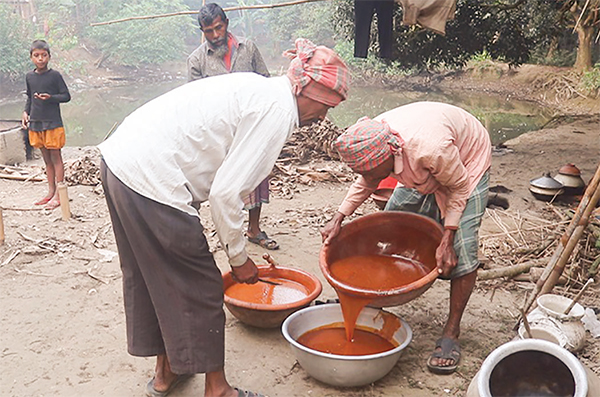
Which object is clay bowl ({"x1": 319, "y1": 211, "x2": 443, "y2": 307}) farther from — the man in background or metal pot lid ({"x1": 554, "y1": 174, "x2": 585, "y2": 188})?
metal pot lid ({"x1": 554, "y1": 174, "x2": 585, "y2": 188})

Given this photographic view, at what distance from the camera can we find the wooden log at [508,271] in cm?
353

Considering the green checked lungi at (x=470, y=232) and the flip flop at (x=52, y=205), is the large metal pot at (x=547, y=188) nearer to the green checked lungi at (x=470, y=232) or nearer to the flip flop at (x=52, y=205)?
the green checked lungi at (x=470, y=232)

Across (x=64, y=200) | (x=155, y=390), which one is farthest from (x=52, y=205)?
(x=155, y=390)

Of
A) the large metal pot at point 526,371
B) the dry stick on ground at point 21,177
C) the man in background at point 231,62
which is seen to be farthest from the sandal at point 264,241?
the dry stick on ground at point 21,177

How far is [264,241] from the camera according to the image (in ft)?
13.9

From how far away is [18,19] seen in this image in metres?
18.7

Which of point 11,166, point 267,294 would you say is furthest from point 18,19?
point 267,294

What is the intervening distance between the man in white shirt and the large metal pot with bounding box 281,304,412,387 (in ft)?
1.44

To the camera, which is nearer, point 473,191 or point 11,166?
point 473,191

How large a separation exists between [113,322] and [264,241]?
1.34 metres

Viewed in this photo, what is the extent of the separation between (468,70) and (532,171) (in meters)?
12.7

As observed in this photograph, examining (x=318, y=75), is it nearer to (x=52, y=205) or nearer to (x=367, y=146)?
(x=367, y=146)

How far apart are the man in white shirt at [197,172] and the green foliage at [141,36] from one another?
2428 centimetres

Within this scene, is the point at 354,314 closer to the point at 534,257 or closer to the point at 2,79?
the point at 534,257
